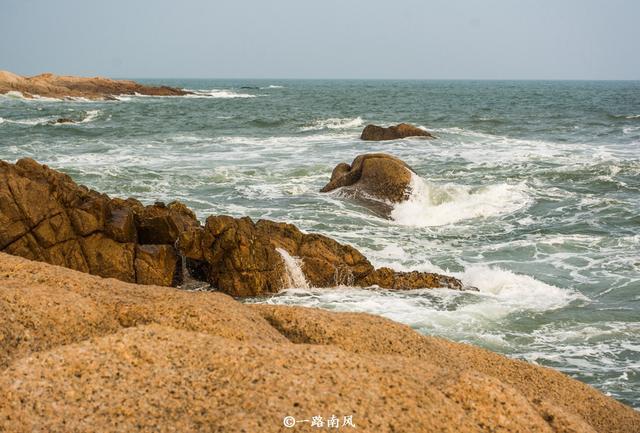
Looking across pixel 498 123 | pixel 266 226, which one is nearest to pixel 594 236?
pixel 266 226

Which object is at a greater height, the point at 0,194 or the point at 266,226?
the point at 0,194

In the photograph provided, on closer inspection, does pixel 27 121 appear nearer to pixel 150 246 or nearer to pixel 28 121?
pixel 28 121

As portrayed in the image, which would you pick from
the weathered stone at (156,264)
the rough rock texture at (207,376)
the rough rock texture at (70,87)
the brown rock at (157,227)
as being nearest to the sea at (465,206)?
the weathered stone at (156,264)

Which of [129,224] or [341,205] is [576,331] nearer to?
[129,224]

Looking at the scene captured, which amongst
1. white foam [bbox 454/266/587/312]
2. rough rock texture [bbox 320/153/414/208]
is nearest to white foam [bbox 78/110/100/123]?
rough rock texture [bbox 320/153/414/208]

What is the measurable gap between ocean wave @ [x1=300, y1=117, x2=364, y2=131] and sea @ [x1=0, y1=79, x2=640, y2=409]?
0.47m

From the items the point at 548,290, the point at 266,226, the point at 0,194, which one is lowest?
the point at 548,290

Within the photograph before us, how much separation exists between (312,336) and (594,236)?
1087 centimetres

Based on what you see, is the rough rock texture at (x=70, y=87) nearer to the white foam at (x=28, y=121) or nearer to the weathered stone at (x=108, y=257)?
the white foam at (x=28, y=121)

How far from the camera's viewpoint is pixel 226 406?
2.69m

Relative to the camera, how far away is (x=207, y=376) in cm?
288

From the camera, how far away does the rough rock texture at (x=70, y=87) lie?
62.2 metres

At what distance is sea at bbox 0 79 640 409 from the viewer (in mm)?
8211

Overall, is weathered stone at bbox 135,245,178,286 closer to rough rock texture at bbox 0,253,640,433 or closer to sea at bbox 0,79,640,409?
sea at bbox 0,79,640,409
